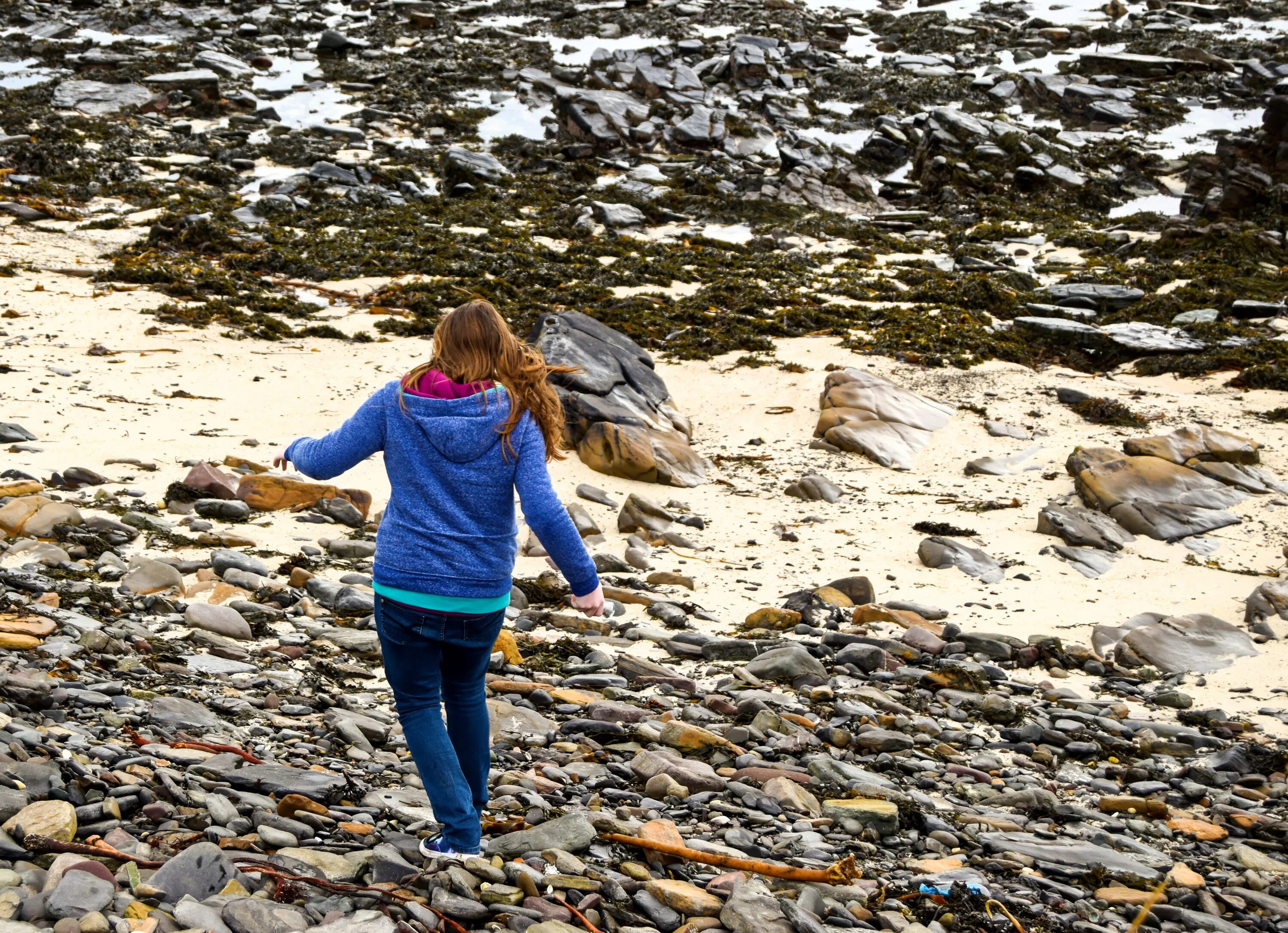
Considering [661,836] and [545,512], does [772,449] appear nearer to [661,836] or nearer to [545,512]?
[661,836]

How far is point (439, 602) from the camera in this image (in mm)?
3191

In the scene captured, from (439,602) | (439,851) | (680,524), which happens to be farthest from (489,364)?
(680,524)

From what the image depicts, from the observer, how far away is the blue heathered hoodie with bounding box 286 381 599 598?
3.20 m

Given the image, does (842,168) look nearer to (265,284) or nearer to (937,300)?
(937,300)

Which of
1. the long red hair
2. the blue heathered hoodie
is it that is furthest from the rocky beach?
the long red hair

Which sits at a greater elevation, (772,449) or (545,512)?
(545,512)

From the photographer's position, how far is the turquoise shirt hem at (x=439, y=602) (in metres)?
3.18

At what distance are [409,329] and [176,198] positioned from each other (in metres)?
8.74

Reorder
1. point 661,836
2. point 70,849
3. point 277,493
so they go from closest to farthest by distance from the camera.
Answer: point 70,849 < point 661,836 < point 277,493

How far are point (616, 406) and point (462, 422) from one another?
27.7 feet

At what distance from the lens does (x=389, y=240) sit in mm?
19203

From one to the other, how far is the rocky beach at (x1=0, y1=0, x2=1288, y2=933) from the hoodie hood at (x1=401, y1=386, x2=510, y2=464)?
1294 mm

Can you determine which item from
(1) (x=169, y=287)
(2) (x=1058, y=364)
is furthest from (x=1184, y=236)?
(1) (x=169, y=287)

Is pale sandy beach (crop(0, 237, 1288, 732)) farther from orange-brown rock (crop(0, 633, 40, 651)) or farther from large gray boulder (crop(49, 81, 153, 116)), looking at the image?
large gray boulder (crop(49, 81, 153, 116))
